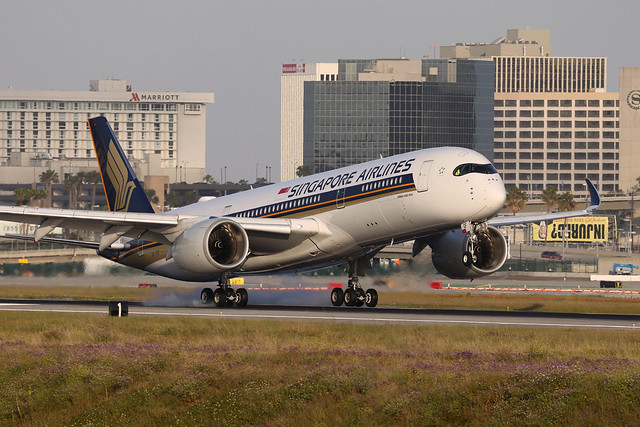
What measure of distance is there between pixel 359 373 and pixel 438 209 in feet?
58.6

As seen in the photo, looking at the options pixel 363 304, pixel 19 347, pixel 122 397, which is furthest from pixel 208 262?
pixel 122 397

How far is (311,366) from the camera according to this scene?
96.9 ft

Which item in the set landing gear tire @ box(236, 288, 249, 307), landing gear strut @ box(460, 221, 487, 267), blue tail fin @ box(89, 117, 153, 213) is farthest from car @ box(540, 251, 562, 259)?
landing gear strut @ box(460, 221, 487, 267)

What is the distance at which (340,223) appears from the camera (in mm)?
48969

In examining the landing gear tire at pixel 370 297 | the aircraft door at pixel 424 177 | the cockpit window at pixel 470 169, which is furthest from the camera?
the landing gear tire at pixel 370 297

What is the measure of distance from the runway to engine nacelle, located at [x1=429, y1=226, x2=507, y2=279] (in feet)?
7.82

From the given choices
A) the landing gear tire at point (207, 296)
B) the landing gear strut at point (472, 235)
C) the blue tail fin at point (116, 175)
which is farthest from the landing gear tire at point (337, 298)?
the blue tail fin at point (116, 175)

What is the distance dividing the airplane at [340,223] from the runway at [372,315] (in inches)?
84.2

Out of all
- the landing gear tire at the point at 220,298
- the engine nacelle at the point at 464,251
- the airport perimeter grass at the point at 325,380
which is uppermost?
the engine nacelle at the point at 464,251

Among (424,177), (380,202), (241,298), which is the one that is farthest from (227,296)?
(424,177)

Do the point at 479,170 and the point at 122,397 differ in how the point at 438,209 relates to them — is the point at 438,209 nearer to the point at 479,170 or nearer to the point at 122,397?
the point at 479,170

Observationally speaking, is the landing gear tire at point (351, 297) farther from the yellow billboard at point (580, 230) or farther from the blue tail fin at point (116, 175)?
the yellow billboard at point (580, 230)

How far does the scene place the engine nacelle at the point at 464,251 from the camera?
50312 mm

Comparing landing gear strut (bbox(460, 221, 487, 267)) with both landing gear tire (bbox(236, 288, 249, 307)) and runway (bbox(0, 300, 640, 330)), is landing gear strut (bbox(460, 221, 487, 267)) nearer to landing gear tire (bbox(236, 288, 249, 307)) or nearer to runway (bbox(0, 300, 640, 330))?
runway (bbox(0, 300, 640, 330))
